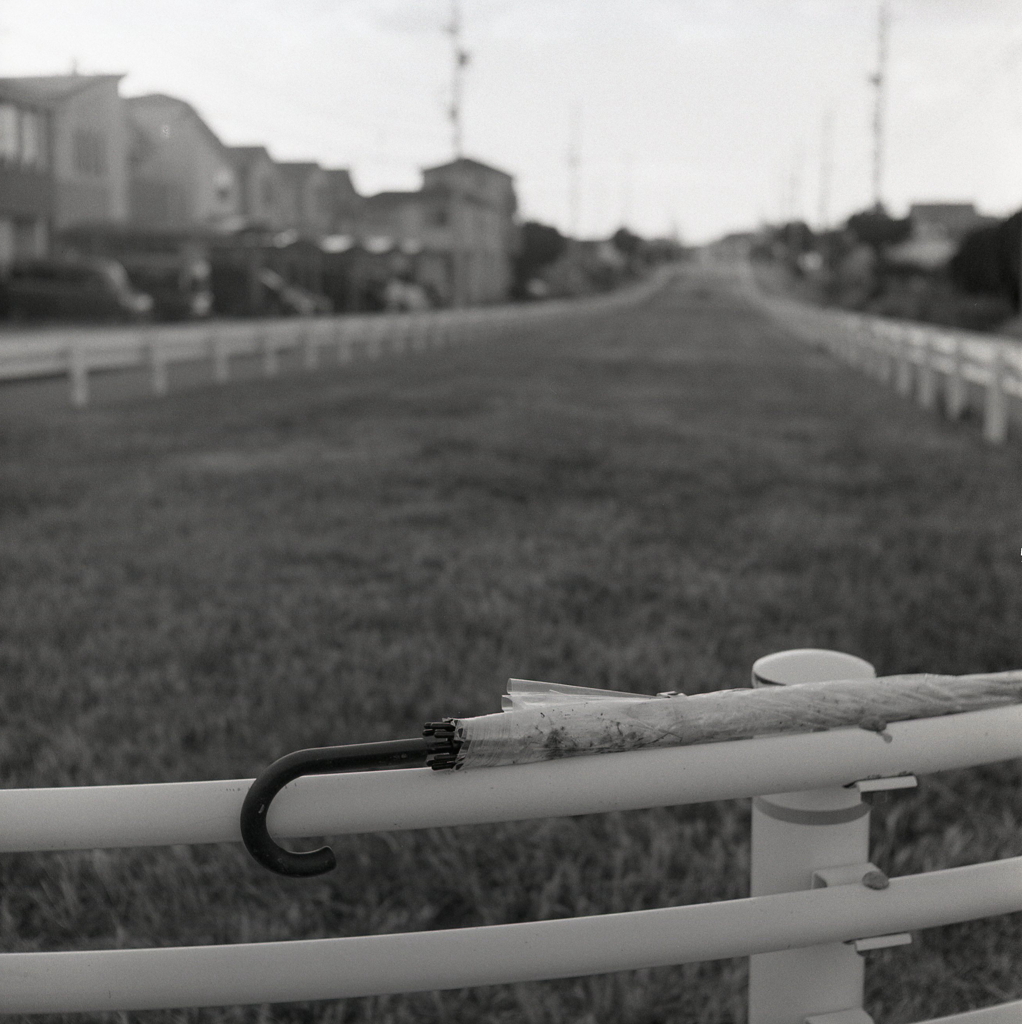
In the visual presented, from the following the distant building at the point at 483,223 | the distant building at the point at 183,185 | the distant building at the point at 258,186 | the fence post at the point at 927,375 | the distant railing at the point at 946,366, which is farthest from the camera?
the distant building at the point at 483,223

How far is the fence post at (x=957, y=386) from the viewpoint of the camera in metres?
14.4

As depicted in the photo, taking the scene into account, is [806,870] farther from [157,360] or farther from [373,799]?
[157,360]

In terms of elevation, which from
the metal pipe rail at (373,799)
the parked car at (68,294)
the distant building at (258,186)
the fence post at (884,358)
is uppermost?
the distant building at (258,186)

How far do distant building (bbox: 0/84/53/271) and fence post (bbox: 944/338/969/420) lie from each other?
21.1 metres

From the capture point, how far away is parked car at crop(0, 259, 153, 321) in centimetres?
3078

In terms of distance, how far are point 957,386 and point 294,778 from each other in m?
14.2

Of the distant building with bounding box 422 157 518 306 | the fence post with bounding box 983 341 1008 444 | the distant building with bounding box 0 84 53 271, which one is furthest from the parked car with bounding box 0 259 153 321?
the distant building with bounding box 422 157 518 306

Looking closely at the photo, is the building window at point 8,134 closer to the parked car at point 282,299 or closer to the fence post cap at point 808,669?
the parked car at point 282,299

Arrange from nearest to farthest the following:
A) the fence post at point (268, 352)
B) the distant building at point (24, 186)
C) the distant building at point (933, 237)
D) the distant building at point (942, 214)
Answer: the fence post at point (268, 352), the distant building at point (24, 186), the distant building at point (933, 237), the distant building at point (942, 214)

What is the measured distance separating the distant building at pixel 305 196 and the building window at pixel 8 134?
32.7m

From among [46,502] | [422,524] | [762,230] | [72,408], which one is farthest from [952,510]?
[762,230]

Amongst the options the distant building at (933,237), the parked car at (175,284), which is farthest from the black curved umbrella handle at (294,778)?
the distant building at (933,237)

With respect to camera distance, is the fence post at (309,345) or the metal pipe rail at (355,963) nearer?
the metal pipe rail at (355,963)

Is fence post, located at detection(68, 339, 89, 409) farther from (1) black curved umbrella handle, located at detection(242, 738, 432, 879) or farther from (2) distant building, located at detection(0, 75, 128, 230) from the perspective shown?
(1) black curved umbrella handle, located at detection(242, 738, 432, 879)
